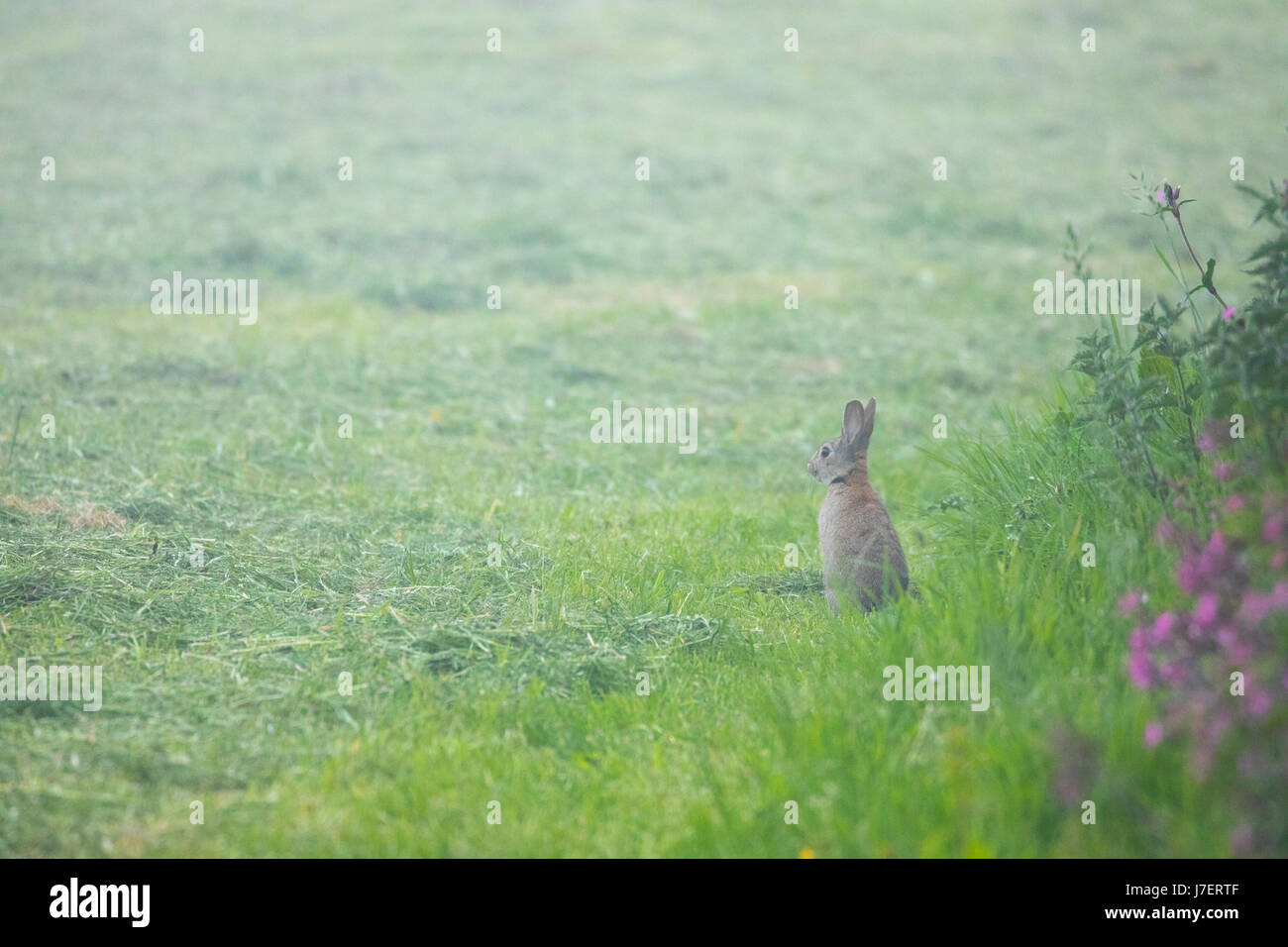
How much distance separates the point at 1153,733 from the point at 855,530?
2.42 metres

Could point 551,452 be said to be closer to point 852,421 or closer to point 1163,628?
point 852,421

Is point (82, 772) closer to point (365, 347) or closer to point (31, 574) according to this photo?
point (31, 574)

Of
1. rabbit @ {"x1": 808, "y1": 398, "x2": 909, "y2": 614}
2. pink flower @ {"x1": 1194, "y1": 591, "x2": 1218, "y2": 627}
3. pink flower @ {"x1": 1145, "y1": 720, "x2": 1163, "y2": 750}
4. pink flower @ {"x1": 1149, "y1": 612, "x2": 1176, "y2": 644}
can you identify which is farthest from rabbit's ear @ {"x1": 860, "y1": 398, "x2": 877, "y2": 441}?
pink flower @ {"x1": 1145, "y1": 720, "x2": 1163, "y2": 750}

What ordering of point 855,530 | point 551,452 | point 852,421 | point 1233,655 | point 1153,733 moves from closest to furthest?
point 1233,655 < point 1153,733 < point 855,530 < point 852,421 < point 551,452

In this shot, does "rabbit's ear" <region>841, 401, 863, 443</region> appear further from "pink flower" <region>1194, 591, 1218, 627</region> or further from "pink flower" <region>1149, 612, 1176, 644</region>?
"pink flower" <region>1194, 591, 1218, 627</region>

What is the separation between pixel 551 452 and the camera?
354 inches

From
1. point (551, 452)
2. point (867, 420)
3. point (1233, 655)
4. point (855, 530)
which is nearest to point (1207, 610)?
point (1233, 655)

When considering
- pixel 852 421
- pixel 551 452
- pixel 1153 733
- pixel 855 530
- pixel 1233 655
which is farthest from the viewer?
pixel 551 452

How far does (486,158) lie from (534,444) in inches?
433

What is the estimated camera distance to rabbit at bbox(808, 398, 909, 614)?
562cm

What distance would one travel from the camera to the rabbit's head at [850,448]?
20.3 feet

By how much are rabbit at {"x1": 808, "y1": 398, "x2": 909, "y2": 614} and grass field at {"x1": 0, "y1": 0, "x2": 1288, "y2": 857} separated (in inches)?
8.4
